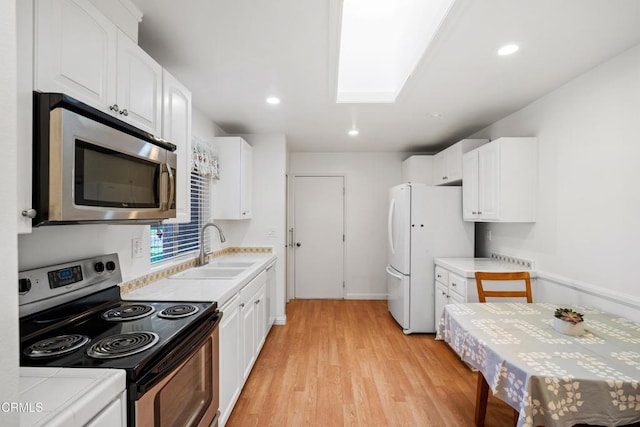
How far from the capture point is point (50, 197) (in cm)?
93

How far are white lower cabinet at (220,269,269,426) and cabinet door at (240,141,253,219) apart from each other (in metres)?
0.91

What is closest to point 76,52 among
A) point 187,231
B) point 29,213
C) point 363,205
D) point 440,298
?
point 29,213

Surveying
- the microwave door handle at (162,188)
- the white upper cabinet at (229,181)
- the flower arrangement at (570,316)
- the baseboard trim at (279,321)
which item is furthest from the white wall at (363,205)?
the microwave door handle at (162,188)

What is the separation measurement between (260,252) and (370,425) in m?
2.30

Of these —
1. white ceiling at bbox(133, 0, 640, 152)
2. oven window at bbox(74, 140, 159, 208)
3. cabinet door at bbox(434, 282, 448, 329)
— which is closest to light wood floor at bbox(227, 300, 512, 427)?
cabinet door at bbox(434, 282, 448, 329)

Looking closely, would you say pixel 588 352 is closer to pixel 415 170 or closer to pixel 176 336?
pixel 176 336

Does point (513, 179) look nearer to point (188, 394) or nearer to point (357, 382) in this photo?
point (357, 382)

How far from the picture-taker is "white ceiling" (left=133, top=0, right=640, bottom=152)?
1.54 meters

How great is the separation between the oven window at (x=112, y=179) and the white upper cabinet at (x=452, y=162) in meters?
3.24

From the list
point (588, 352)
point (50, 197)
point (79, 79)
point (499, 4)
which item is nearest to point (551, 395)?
point (588, 352)

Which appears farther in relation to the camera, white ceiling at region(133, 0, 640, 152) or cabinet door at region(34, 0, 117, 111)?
white ceiling at region(133, 0, 640, 152)

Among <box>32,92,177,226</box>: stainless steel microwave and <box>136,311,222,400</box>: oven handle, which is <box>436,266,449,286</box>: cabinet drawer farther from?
<box>32,92,177,226</box>: stainless steel microwave

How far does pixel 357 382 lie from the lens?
98.7 inches

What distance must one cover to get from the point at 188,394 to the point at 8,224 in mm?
1130
